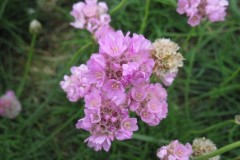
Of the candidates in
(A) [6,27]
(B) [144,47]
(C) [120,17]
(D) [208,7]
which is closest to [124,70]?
(B) [144,47]

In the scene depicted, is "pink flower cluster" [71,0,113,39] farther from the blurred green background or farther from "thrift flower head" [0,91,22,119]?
"thrift flower head" [0,91,22,119]

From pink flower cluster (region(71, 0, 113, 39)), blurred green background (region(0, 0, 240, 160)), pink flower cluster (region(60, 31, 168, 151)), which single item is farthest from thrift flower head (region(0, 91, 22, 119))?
pink flower cluster (region(60, 31, 168, 151))

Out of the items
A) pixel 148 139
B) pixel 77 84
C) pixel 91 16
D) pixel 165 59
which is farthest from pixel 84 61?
pixel 165 59

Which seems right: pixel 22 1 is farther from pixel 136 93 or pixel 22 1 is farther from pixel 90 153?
pixel 136 93

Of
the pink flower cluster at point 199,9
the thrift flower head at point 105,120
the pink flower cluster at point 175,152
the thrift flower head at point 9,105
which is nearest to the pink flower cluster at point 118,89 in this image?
the thrift flower head at point 105,120

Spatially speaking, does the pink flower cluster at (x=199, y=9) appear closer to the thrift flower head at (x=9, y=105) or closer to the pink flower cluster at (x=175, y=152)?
the pink flower cluster at (x=175, y=152)
